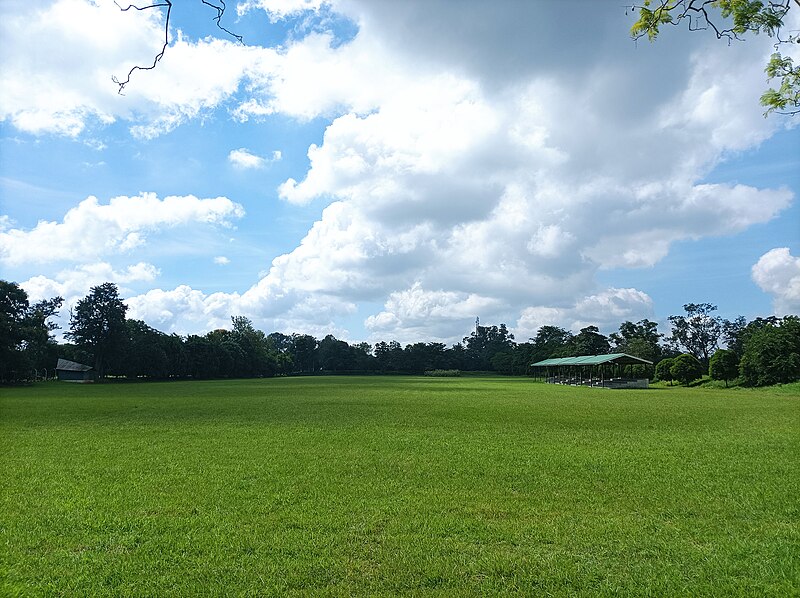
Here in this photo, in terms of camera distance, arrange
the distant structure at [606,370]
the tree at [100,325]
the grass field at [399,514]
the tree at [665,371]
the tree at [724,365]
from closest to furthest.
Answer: the grass field at [399,514] → the tree at [724,365] → the distant structure at [606,370] → the tree at [665,371] → the tree at [100,325]

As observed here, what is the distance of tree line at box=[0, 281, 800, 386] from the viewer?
43.8m

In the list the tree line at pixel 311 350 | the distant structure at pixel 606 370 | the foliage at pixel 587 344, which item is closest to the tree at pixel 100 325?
the tree line at pixel 311 350

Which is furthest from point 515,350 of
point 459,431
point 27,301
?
point 459,431

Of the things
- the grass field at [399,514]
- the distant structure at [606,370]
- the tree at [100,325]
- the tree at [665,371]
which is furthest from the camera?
the tree at [100,325]

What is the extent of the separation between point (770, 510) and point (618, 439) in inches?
268

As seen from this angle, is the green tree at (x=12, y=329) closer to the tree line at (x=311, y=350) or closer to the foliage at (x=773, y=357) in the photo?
the tree line at (x=311, y=350)

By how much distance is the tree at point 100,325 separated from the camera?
209ft

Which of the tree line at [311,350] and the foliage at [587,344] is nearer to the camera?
the tree line at [311,350]

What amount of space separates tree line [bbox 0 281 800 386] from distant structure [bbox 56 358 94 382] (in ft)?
4.30

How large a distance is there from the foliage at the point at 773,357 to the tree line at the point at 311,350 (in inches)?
2.8

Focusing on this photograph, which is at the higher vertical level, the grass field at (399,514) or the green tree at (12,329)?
the green tree at (12,329)

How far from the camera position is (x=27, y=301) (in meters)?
53.0

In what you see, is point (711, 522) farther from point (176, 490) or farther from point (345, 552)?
point (176, 490)

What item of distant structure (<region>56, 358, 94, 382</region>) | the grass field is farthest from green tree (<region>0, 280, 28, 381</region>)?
the grass field
